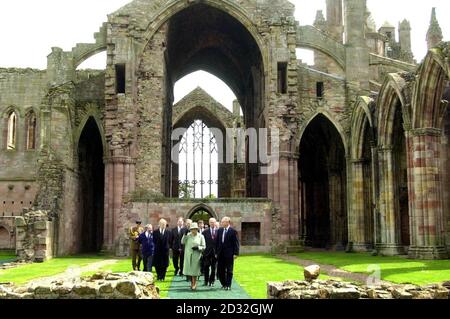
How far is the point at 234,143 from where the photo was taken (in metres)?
46.5

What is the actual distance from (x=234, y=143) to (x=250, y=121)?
39.1ft

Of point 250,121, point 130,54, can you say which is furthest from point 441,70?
point 250,121

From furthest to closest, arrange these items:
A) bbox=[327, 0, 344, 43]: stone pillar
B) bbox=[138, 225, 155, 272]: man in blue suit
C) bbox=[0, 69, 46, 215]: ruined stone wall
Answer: bbox=[327, 0, 344, 43]: stone pillar, bbox=[0, 69, 46, 215]: ruined stone wall, bbox=[138, 225, 155, 272]: man in blue suit

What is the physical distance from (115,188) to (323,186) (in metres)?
13.5

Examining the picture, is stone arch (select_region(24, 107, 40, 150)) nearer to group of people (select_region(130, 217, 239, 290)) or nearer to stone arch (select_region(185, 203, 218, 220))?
stone arch (select_region(185, 203, 218, 220))

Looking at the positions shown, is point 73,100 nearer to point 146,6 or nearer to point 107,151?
point 107,151

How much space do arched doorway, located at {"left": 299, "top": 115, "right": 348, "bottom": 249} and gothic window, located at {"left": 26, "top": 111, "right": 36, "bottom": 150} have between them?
1775cm

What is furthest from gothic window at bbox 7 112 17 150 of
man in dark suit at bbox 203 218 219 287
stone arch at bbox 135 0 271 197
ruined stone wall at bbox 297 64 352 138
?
man in dark suit at bbox 203 218 219 287

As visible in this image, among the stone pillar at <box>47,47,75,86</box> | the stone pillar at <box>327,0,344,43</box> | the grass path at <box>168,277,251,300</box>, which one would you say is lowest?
the grass path at <box>168,277,251,300</box>

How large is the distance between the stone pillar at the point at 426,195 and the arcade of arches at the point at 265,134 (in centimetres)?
5

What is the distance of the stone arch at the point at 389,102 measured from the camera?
21533 millimetres

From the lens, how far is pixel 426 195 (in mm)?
19766

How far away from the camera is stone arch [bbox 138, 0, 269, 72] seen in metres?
27.2

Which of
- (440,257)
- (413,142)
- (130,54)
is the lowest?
(440,257)
